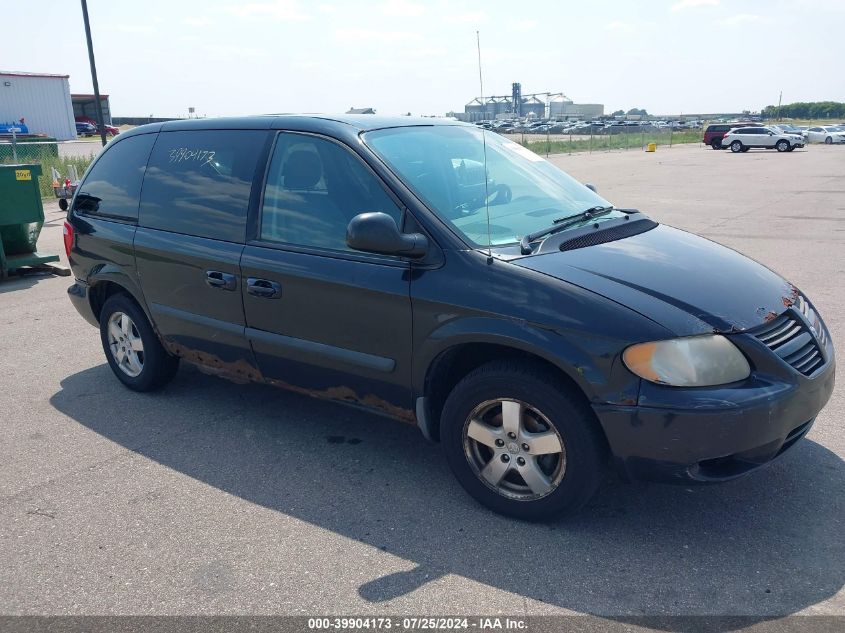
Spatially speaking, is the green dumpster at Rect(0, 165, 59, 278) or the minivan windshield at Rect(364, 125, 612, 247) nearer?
the minivan windshield at Rect(364, 125, 612, 247)

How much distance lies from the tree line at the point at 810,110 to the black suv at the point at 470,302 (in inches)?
5520

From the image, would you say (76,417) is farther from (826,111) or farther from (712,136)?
(826,111)

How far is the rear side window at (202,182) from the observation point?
166 inches

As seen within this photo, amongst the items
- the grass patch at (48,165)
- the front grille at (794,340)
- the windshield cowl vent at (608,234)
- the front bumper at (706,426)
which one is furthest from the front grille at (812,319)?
the grass patch at (48,165)

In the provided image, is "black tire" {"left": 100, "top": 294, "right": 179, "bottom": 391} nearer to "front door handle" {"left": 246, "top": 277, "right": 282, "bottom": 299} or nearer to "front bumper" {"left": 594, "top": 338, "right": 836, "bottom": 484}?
"front door handle" {"left": 246, "top": 277, "right": 282, "bottom": 299}

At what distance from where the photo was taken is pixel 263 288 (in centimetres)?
403

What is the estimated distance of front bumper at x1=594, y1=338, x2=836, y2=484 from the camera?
288 centimetres

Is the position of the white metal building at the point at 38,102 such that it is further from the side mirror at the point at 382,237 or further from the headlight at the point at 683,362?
the headlight at the point at 683,362

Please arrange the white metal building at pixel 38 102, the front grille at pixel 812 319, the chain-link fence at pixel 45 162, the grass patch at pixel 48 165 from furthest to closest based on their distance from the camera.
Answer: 1. the white metal building at pixel 38 102
2. the grass patch at pixel 48 165
3. the chain-link fence at pixel 45 162
4. the front grille at pixel 812 319

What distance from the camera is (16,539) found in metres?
3.41

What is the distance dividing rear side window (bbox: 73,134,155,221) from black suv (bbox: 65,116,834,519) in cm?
2

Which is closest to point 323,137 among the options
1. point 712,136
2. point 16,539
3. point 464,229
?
point 464,229

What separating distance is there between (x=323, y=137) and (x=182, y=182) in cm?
114

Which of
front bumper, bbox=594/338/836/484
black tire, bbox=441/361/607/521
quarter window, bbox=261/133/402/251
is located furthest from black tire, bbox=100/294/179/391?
front bumper, bbox=594/338/836/484
